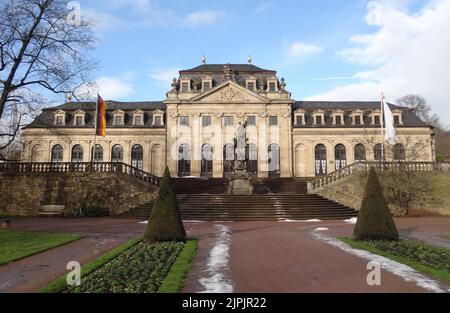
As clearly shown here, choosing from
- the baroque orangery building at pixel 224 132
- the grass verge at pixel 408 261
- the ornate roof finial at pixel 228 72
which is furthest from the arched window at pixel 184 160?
the grass verge at pixel 408 261

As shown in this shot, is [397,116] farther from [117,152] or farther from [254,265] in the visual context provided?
[254,265]

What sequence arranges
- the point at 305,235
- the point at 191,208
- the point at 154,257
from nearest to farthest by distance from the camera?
1. the point at 154,257
2. the point at 305,235
3. the point at 191,208

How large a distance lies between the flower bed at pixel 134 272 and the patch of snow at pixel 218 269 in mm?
1070

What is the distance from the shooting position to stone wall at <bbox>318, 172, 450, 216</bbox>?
29281 mm


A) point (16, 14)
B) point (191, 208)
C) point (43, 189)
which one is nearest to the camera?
point (16, 14)

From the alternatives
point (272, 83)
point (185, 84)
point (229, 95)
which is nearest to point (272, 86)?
point (272, 83)

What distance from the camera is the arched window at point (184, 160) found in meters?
49.8

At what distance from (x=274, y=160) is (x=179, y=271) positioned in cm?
4285

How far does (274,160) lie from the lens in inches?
2002

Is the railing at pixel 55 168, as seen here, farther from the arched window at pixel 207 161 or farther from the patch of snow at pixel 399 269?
the patch of snow at pixel 399 269

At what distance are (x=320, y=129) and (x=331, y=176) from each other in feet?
72.7
